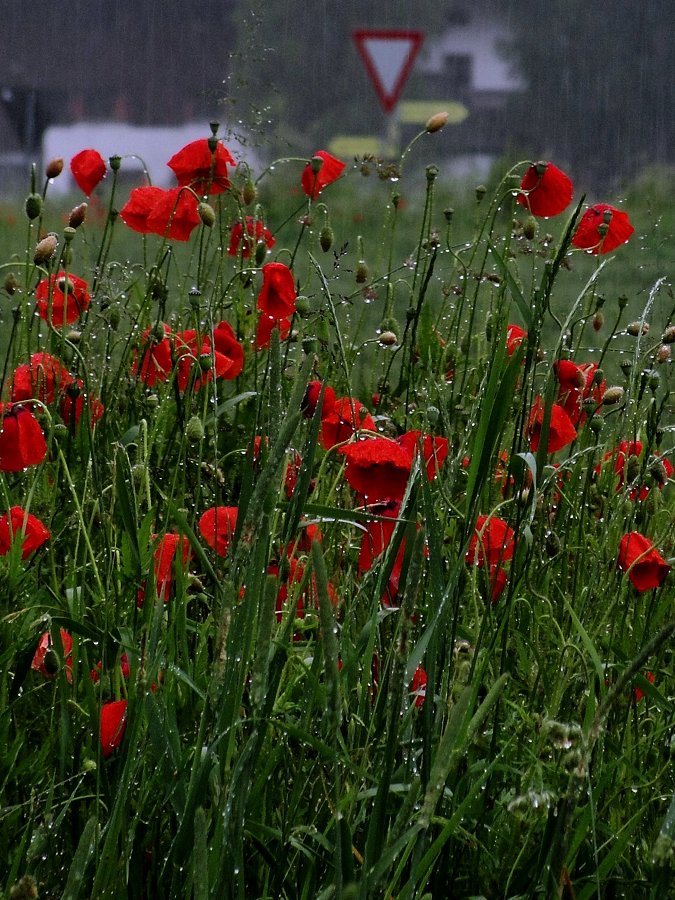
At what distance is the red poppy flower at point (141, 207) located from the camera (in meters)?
1.95

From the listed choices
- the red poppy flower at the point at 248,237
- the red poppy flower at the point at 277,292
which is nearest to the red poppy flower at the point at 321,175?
the red poppy flower at the point at 248,237

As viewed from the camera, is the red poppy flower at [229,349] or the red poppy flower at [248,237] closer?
the red poppy flower at [229,349]

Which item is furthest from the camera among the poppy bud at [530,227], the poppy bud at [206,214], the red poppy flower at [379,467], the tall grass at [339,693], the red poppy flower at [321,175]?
the red poppy flower at [321,175]

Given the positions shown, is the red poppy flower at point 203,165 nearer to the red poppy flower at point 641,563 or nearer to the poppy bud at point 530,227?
the poppy bud at point 530,227

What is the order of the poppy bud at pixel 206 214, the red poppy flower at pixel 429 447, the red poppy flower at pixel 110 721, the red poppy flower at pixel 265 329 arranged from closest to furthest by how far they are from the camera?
the red poppy flower at pixel 110 721, the red poppy flower at pixel 429 447, the poppy bud at pixel 206 214, the red poppy flower at pixel 265 329

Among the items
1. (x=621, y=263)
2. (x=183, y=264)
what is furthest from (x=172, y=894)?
(x=621, y=263)

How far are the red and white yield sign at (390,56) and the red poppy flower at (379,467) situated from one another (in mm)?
7302

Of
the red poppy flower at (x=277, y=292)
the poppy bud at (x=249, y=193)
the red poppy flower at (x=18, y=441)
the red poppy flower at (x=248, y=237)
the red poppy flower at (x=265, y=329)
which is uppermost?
the poppy bud at (x=249, y=193)

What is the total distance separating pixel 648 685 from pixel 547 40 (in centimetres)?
2786

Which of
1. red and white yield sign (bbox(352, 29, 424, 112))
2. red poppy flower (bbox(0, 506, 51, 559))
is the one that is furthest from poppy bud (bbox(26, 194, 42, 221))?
red and white yield sign (bbox(352, 29, 424, 112))

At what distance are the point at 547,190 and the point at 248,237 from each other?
1.55 feet

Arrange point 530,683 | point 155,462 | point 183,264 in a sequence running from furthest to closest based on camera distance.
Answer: point 183,264 → point 155,462 → point 530,683

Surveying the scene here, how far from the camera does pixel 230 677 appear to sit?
91 centimetres

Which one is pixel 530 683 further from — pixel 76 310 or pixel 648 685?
pixel 76 310
